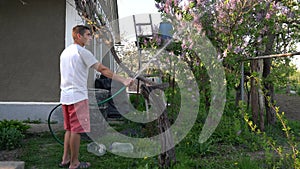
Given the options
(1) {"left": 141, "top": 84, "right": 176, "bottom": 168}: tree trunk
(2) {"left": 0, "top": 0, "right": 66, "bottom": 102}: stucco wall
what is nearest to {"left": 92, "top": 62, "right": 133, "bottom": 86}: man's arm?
Result: (1) {"left": 141, "top": 84, "right": 176, "bottom": 168}: tree trunk

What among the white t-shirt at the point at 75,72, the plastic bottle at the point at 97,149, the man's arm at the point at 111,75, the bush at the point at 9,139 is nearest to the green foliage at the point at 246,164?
the man's arm at the point at 111,75

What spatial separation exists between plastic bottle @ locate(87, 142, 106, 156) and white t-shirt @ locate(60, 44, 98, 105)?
0.74m

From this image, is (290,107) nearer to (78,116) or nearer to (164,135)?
(164,135)

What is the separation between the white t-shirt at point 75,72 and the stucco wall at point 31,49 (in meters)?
2.58

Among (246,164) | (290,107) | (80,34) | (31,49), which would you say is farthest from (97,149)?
(290,107)

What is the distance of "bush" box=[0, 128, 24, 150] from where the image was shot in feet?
11.9

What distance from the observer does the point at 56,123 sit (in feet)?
17.6

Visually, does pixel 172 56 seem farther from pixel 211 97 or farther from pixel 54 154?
pixel 54 154

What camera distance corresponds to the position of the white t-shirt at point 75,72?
116 inches

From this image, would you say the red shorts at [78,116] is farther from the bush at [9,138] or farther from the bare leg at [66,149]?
the bush at [9,138]

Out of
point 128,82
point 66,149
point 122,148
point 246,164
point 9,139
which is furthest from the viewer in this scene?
point 9,139

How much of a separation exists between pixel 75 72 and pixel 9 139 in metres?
1.35

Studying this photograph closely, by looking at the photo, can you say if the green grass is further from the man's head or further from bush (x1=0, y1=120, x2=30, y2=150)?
the man's head

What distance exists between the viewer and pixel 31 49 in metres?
5.52
